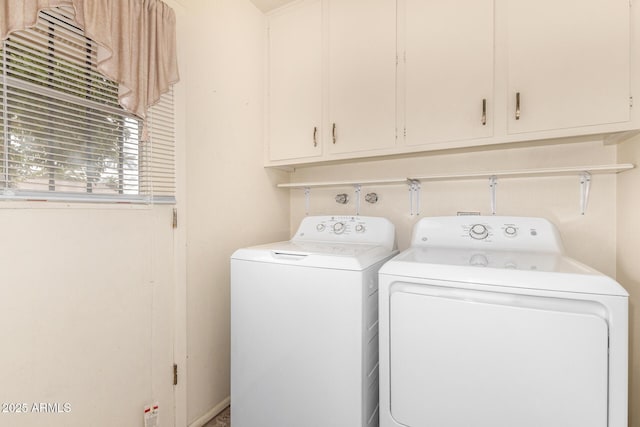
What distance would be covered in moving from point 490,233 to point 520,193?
383 millimetres

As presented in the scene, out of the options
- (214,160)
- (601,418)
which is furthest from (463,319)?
(214,160)

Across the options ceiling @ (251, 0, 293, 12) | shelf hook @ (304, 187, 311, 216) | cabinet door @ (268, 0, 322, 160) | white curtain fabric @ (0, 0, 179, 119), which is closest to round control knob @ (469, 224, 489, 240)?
cabinet door @ (268, 0, 322, 160)

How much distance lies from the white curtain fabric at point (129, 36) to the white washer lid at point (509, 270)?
131cm

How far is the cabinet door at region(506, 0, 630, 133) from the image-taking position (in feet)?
4.11

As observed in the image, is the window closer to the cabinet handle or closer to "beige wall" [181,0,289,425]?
"beige wall" [181,0,289,425]

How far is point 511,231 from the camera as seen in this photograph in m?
1.51

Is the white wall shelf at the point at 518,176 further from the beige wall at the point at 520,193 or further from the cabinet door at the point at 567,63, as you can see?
the cabinet door at the point at 567,63

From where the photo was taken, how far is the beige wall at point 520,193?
5.04 feet

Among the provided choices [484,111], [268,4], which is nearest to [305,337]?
[484,111]

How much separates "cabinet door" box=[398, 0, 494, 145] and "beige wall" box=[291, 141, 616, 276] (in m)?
0.31

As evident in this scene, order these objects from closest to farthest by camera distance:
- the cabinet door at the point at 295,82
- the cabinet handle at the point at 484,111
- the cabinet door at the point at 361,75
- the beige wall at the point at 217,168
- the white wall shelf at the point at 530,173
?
the white wall shelf at the point at 530,173
the cabinet handle at the point at 484,111
the beige wall at the point at 217,168
the cabinet door at the point at 361,75
the cabinet door at the point at 295,82

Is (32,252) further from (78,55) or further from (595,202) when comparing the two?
(595,202)

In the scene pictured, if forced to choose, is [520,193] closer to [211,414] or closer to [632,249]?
[632,249]

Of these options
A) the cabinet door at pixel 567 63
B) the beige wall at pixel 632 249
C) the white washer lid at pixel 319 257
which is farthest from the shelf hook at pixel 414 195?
the beige wall at pixel 632 249
